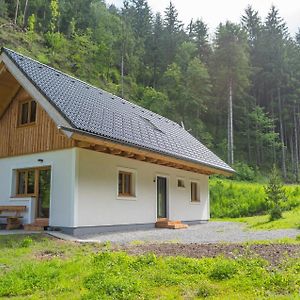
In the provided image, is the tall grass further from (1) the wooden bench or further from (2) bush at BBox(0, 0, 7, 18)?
(2) bush at BBox(0, 0, 7, 18)

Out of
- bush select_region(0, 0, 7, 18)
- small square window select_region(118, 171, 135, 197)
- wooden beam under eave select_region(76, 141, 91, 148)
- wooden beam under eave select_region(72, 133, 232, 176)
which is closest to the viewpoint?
wooden beam under eave select_region(72, 133, 232, 176)

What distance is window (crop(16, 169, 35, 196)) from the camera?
12.2m

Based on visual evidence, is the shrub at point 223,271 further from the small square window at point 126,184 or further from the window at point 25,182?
the window at point 25,182

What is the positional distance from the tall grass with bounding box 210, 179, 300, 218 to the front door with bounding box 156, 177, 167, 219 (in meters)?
6.68

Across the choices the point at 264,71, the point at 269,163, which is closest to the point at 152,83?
the point at 264,71

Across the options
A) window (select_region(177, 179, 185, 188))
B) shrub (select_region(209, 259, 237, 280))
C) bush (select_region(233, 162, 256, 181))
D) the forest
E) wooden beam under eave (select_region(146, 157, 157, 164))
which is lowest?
shrub (select_region(209, 259, 237, 280))

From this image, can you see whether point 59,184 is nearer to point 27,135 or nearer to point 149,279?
point 27,135

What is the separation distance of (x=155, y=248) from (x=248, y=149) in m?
35.6

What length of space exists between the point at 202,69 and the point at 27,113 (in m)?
28.6

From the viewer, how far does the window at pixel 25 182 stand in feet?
40.1

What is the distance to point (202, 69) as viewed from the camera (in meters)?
38.8

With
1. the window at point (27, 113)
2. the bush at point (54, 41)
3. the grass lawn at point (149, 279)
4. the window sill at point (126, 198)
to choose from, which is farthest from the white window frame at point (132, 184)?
the bush at point (54, 41)

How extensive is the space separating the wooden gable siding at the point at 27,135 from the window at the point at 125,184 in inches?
102

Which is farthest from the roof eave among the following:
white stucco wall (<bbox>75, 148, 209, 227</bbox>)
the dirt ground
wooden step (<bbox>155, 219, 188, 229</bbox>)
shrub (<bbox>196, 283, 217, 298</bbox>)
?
shrub (<bbox>196, 283, 217, 298</bbox>)
